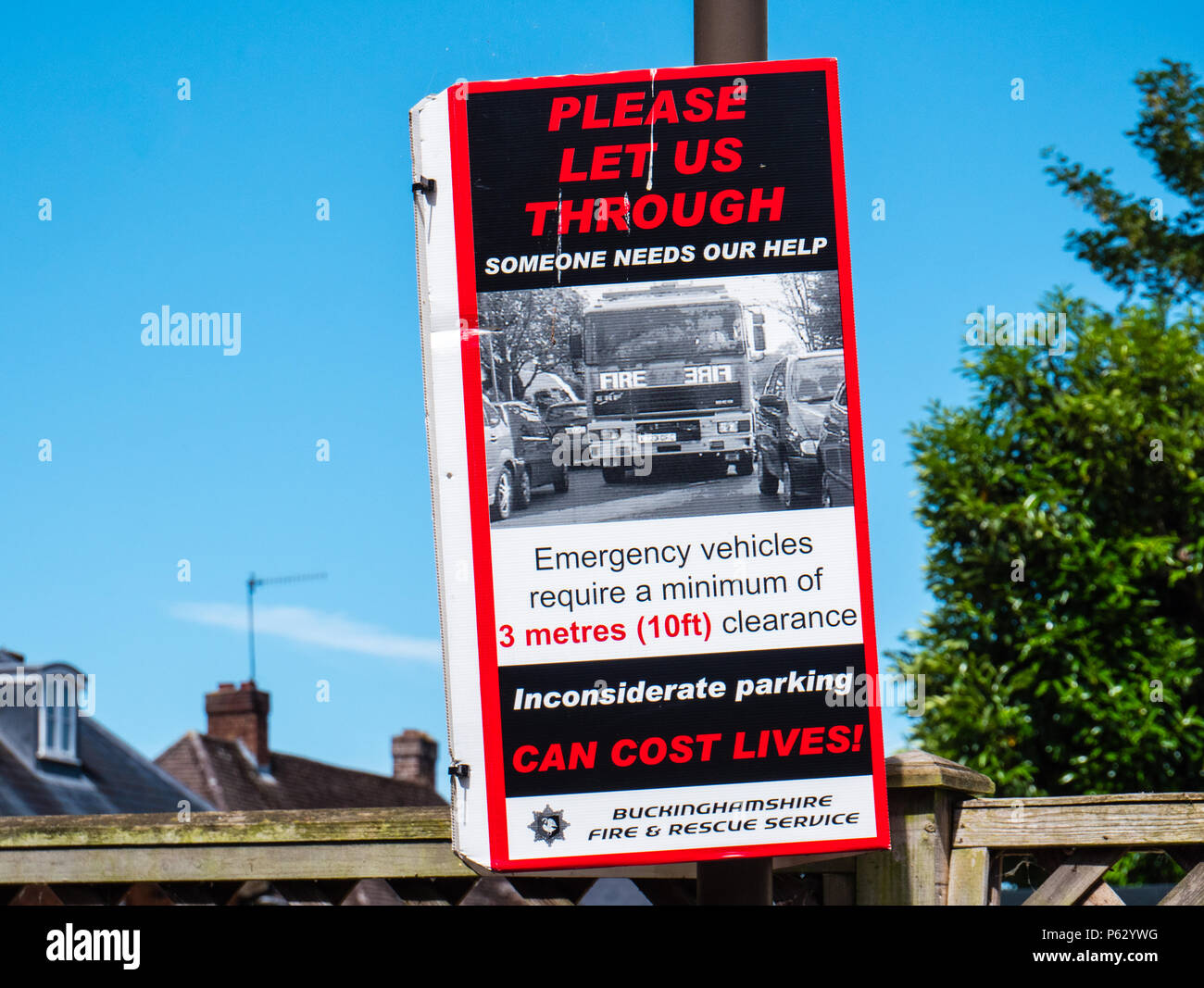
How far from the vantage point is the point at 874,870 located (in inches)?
134

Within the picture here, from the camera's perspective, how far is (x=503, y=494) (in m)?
2.89

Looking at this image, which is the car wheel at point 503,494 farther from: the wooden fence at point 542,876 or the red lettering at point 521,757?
the wooden fence at point 542,876

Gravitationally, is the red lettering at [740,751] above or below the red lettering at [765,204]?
below

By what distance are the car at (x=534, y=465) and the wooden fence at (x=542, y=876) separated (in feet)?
3.07

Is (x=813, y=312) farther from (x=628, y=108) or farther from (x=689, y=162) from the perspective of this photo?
(x=628, y=108)

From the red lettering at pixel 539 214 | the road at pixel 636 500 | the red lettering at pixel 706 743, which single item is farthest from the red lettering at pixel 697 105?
the red lettering at pixel 706 743

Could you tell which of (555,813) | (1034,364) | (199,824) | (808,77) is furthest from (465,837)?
(1034,364)

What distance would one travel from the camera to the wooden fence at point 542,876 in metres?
3.20

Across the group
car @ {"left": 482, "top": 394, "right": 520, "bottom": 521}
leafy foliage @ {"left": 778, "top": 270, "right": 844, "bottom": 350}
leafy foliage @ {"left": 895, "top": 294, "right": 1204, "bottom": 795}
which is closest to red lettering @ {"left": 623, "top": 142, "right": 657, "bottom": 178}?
leafy foliage @ {"left": 778, "top": 270, "right": 844, "bottom": 350}

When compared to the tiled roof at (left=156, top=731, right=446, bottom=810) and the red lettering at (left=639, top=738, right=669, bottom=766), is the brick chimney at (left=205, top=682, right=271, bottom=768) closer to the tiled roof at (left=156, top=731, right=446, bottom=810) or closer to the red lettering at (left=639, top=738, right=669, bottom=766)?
the tiled roof at (left=156, top=731, right=446, bottom=810)

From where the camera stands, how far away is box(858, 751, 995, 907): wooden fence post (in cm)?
332

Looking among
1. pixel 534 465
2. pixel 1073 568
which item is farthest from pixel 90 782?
pixel 534 465

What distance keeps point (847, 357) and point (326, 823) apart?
187 cm

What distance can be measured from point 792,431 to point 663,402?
29cm
